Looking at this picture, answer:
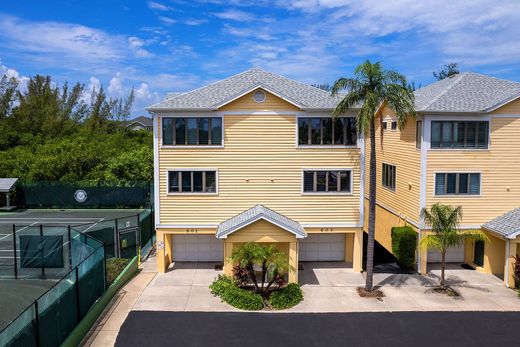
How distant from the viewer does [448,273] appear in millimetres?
22062

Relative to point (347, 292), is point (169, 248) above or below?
above

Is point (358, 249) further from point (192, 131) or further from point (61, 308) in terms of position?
point (61, 308)

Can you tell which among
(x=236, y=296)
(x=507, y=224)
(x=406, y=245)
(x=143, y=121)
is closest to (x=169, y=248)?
(x=236, y=296)

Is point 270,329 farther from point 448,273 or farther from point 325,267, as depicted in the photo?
point 448,273

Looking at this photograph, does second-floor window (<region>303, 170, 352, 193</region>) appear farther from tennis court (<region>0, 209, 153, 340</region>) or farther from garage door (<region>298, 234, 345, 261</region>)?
tennis court (<region>0, 209, 153, 340</region>)

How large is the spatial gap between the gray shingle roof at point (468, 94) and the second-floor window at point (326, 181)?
477cm

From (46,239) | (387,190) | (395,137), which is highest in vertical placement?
(395,137)

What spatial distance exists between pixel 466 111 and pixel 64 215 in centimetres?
3065

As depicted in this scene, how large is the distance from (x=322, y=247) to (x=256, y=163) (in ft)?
20.0

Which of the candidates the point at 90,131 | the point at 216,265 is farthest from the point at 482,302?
the point at 90,131

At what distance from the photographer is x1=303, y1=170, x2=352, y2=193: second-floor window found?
858 inches

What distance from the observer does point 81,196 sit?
39.4 meters

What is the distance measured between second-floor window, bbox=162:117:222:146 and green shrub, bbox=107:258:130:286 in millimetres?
5999

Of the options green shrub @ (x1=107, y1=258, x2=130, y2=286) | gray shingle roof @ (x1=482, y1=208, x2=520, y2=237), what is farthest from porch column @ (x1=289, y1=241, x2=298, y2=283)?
gray shingle roof @ (x1=482, y1=208, x2=520, y2=237)
